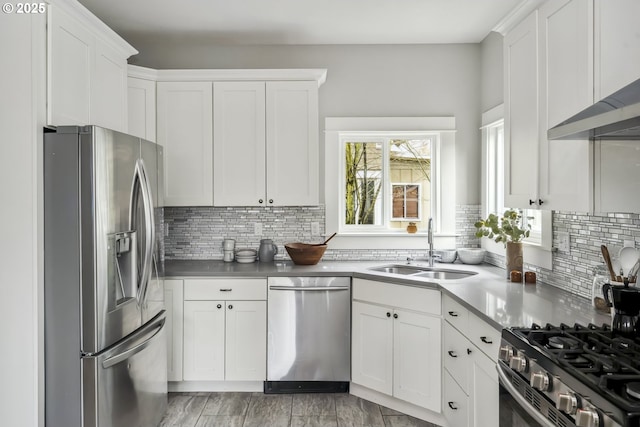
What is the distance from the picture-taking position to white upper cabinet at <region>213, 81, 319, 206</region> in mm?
3322

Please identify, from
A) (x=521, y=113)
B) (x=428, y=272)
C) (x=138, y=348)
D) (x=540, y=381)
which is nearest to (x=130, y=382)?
(x=138, y=348)

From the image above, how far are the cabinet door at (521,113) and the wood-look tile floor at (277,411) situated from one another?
5.20ft

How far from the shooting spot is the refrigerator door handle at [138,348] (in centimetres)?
208

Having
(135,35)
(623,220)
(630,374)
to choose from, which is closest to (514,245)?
(623,220)

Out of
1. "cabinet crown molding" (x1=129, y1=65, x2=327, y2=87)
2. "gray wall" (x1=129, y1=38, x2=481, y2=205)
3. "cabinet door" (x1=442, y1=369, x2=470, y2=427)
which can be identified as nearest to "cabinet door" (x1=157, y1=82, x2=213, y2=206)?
"cabinet crown molding" (x1=129, y1=65, x2=327, y2=87)

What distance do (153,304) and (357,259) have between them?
5.58ft

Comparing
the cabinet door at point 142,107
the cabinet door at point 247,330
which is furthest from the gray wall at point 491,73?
the cabinet door at point 142,107

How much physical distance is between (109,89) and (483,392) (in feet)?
8.87

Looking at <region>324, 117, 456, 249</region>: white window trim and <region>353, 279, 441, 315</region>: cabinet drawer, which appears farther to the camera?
<region>324, 117, 456, 249</region>: white window trim

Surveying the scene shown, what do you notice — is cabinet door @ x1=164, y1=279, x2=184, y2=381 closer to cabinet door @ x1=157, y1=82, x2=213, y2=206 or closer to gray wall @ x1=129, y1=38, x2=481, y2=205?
cabinet door @ x1=157, y1=82, x2=213, y2=206

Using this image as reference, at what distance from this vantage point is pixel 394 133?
3641mm

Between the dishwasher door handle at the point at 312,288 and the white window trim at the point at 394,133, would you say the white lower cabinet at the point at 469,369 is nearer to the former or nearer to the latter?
the dishwasher door handle at the point at 312,288

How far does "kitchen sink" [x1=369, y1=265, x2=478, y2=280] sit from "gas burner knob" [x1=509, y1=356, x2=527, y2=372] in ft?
5.02

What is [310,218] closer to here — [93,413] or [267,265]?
[267,265]
